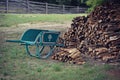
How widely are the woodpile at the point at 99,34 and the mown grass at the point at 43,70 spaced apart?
870 mm

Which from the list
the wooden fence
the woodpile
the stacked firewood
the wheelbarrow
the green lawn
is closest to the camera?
the green lawn

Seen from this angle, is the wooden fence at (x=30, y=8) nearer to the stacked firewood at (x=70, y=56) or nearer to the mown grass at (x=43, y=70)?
the stacked firewood at (x=70, y=56)

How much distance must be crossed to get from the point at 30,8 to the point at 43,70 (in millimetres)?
25981

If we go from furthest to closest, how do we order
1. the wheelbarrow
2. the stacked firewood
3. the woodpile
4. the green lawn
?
1. the wheelbarrow
2. the woodpile
3. the stacked firewood
4. the green lawn

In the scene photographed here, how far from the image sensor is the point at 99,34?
12.4m

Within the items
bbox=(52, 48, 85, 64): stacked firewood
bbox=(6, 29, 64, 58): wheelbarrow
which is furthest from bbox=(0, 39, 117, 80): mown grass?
bbox=(6, 29, 64, 58): wheelbarrow

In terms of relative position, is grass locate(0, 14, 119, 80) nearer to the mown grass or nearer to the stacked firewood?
the mown grass

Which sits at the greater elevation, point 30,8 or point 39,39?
point 30,8

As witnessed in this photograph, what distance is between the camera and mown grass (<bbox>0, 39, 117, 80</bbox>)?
9453 millimetres

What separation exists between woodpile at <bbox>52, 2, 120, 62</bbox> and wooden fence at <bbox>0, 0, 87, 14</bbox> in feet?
60.0

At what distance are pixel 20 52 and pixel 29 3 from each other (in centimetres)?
2397

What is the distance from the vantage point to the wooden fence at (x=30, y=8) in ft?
108

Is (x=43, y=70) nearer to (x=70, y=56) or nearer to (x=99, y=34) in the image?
(x=70, y=56)

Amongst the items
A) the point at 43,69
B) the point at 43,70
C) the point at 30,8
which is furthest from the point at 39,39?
the point at 30,8
